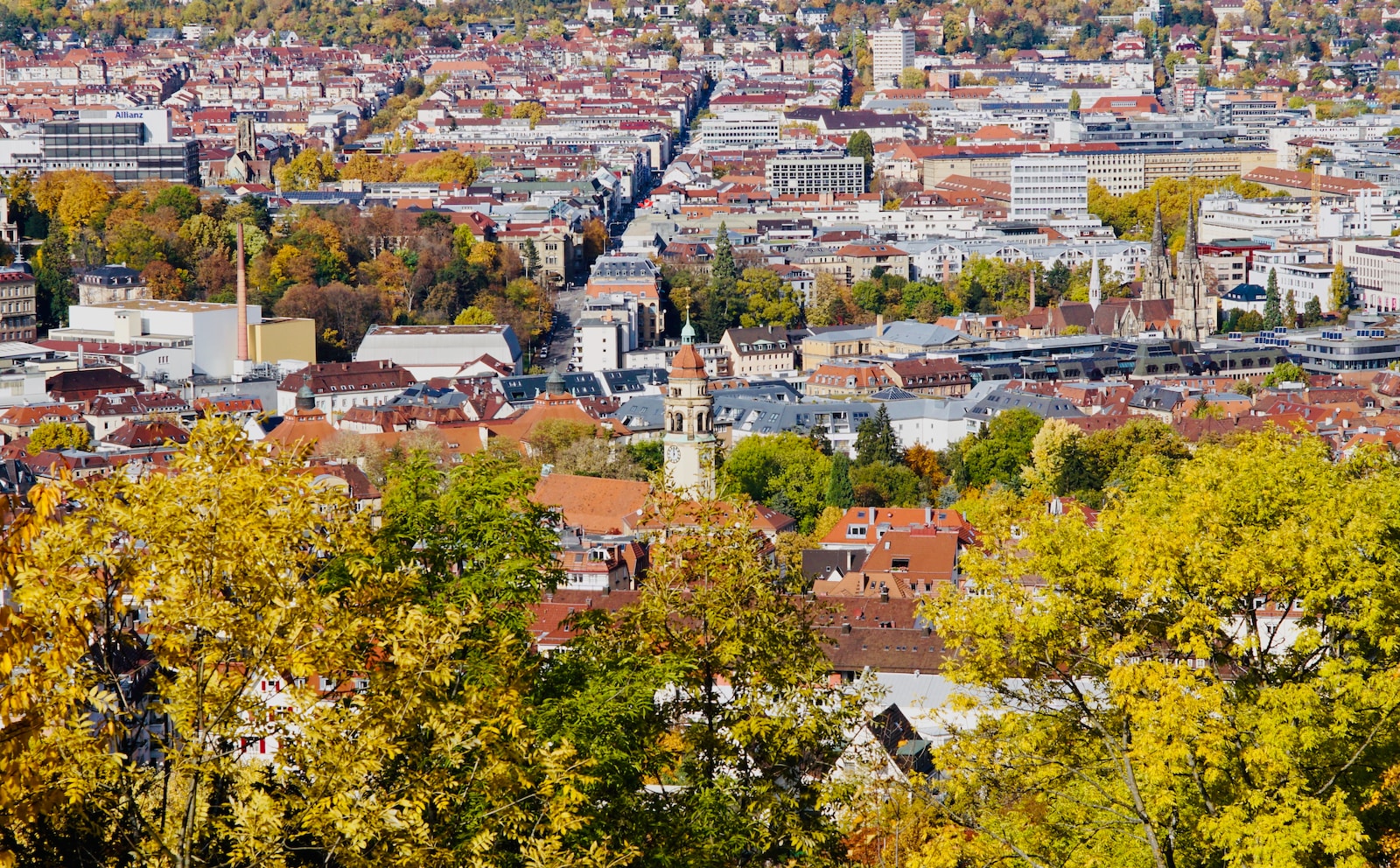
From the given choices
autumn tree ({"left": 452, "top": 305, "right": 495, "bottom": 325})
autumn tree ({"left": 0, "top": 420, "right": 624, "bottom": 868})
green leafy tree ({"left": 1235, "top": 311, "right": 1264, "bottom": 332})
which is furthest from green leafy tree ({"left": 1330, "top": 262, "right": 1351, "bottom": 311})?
autumn tree ({"left": 0, "top": 420, "right": 624, "bottom": 868})

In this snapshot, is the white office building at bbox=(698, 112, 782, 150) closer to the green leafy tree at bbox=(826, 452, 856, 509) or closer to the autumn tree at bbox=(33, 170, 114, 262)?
the autumn tree at bbox=(33, 170, 114, 262)

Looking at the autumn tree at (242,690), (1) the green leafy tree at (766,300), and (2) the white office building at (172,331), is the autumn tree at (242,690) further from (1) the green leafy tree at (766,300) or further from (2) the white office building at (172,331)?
(1) the green leafy tree at (766,300)

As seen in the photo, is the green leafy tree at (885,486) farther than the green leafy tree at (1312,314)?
No

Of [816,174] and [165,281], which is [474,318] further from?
[816,174]

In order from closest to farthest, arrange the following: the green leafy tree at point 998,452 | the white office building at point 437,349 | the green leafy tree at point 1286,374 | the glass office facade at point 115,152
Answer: the green leafy tree at point 998,452 < the green leafy tree at point 1286,374 < the white office building at point 437,349 < the glass office facade at point 115,152

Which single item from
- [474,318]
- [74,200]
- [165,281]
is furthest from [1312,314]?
[74,200]

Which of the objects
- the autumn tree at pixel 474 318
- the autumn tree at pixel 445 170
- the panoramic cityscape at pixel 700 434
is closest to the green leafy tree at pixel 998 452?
the panoramic cityscape at pixel 700 434

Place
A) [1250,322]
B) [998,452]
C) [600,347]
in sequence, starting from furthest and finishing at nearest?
1. [1250,322]
2. [600,347]
3. [998,452]
